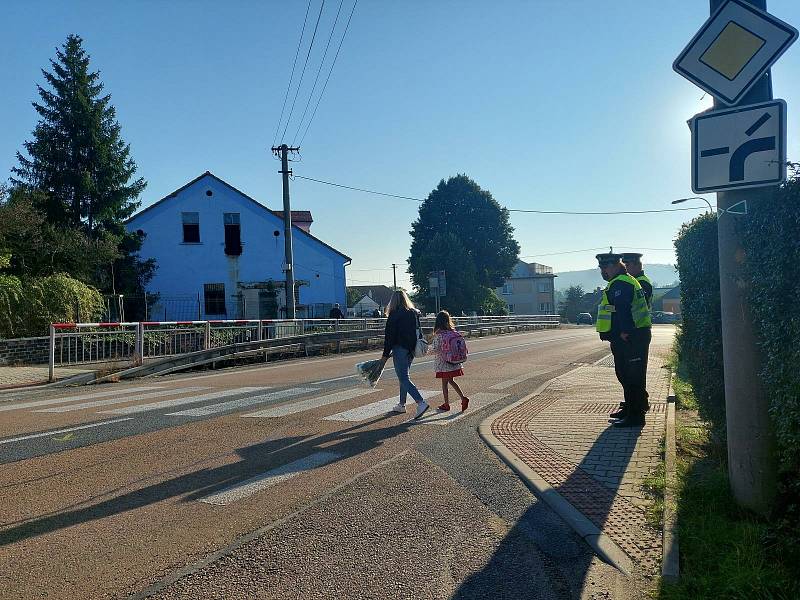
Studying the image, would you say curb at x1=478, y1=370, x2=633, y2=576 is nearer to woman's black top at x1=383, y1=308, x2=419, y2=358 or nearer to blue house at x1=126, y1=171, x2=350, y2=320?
woman's black top at x1=383, y1=308, x2=419, y2=358

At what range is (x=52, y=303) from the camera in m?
19.3

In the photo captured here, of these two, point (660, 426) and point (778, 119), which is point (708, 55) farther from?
point (660, 426)

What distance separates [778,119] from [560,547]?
2856 millimetres

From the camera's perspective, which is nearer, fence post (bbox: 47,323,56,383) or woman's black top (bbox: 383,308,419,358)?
woman's black top (bbox: 383,308,419,358)

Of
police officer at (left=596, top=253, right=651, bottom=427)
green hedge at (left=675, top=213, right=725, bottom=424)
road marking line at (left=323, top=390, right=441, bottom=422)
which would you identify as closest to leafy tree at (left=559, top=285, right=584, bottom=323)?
road marking line at (left=323, top=390, right=441, bottom=422)

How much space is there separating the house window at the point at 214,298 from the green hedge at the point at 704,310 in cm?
3245

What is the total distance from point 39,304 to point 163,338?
5258 mm

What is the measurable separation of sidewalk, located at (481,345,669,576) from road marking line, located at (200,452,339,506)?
5.78 ft

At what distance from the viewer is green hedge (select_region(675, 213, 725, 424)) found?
5316mm

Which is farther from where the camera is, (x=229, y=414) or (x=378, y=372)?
→ (x=378, y=372)

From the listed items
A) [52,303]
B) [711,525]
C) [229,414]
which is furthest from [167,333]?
[711,525]

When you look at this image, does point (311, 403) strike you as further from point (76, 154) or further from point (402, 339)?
point (76, 154)

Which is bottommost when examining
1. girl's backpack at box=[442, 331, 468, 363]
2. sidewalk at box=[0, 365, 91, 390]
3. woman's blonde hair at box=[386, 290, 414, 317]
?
sidewalk at box=[0, 365, 91, 390]

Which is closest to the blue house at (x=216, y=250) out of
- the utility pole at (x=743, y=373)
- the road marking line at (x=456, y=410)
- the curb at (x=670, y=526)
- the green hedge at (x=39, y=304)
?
the green hedge at (x=39, y=304)
